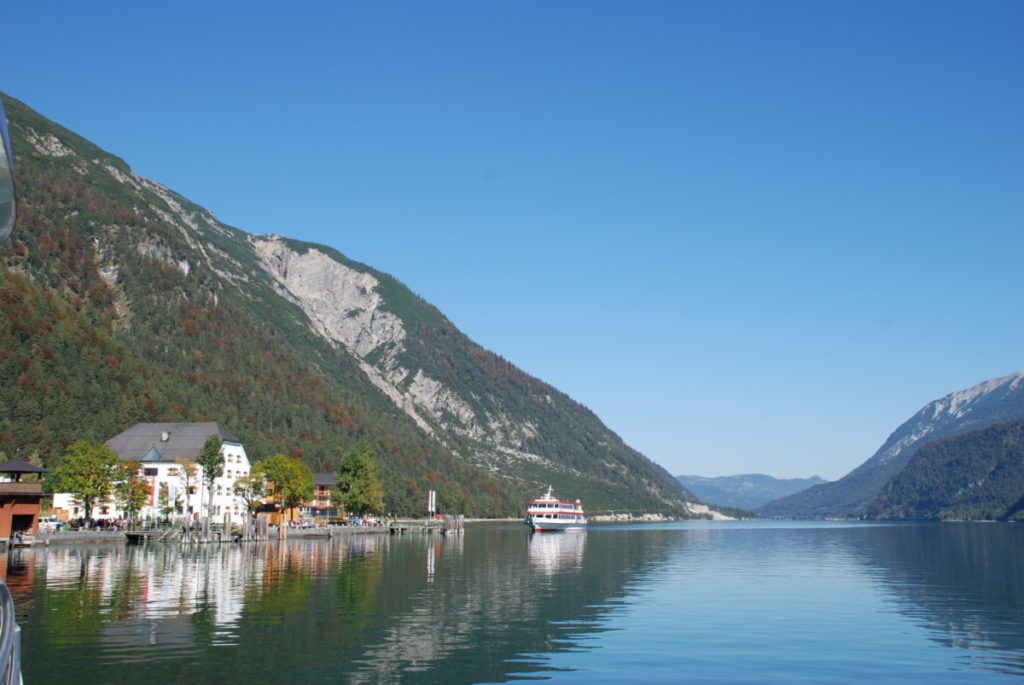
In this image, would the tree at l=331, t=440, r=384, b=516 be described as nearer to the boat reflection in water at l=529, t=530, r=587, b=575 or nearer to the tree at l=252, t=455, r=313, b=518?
the tree at l=252, t=455, r=313, b=518

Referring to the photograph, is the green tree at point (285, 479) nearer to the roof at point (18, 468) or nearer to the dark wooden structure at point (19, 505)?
the roof at point (18, 468)

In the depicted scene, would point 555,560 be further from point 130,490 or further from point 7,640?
point 7,640

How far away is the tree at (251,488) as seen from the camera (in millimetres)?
149000

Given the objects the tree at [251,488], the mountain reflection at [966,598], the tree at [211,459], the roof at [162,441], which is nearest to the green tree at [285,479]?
the tree at [251,488]

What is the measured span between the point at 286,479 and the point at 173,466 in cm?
1782

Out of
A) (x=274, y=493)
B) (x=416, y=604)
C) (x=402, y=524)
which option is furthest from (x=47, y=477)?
(x=416, y=604)

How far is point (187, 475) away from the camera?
472 feet

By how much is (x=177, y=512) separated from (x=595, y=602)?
108 meters

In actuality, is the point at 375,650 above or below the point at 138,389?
below

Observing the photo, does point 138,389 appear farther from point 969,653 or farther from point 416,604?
point 969,653

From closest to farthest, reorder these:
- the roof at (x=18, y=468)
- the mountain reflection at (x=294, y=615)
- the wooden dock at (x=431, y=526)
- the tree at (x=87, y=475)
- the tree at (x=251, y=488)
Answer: the mountain reflection at (x=294, y=615), the roof at (x=18, y=468), the tree at (x=87, y=475), the tree at (x=251, y=488), the wooden dock at (x=431, y=526)

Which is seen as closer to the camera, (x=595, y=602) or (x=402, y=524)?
(x=595, y=602)

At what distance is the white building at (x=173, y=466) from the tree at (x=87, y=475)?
1207cm

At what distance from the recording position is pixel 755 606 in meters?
55.7
